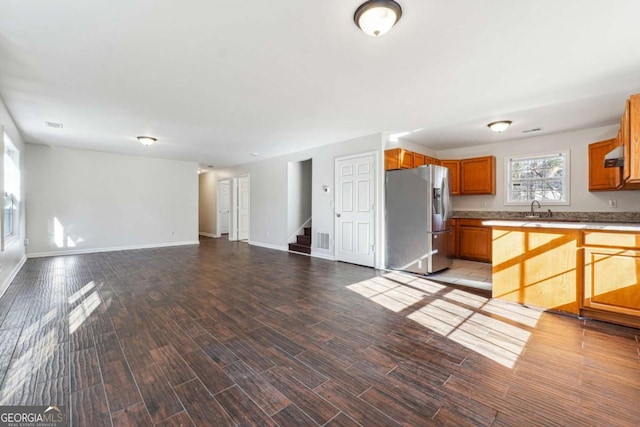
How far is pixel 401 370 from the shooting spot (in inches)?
74.5

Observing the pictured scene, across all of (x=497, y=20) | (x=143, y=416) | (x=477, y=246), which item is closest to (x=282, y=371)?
(x=143, y=416)

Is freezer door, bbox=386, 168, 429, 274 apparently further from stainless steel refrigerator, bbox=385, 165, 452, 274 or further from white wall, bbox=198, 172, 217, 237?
white wall, bbox=198, 172, 217, 237

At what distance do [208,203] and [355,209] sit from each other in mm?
6819

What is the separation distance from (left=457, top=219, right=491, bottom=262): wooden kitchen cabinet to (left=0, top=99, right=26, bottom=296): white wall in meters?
7.44

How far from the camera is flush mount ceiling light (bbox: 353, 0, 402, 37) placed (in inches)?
70.9

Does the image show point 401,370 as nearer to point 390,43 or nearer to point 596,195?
point 390,43

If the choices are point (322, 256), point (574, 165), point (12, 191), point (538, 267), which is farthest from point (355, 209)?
point (12, 191)

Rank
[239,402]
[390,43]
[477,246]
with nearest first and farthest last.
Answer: [239,402]
[390,43]
[477,246]

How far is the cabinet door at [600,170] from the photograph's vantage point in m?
4.20

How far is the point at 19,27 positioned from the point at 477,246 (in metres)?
6.88

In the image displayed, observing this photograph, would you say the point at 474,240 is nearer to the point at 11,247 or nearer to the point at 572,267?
the point at 572,267

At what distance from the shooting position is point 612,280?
261 centimetres

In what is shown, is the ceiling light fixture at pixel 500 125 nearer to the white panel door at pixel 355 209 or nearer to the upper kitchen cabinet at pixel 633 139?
the upper kitchen cabinet at pixel 633 139

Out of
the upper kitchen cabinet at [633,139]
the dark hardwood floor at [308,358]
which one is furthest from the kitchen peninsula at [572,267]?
the upper kitchen cabinet at [633,139]
